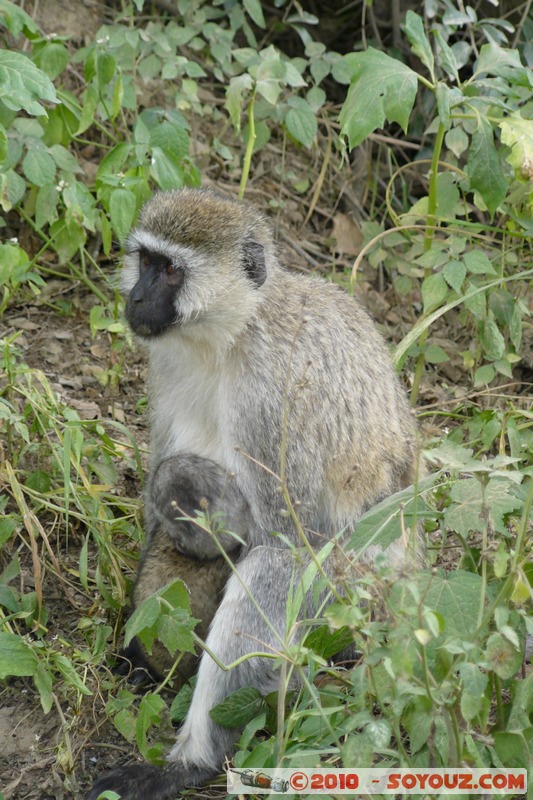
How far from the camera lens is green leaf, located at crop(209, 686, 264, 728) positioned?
3.75 metres

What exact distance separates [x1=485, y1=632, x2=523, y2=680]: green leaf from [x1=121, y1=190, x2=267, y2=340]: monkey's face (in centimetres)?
184

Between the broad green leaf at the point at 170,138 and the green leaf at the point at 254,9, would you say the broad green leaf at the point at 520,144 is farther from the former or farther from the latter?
the green leaf at the point at 254,9

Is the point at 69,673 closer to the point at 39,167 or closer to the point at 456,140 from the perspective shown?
the point at 39,167

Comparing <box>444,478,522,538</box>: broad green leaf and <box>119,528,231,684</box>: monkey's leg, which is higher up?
<box>444,478,522,538</box>: broad green leaf

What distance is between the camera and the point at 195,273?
422cm

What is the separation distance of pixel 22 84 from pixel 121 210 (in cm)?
89

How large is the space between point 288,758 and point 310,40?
489 cm

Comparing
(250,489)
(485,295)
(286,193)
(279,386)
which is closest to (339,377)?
(279,386)

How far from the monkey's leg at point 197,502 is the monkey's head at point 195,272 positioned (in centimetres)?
54

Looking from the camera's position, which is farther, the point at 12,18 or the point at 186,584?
the point at 12,18

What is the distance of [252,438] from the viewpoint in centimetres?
414

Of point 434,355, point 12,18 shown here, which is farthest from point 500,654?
point 12,18

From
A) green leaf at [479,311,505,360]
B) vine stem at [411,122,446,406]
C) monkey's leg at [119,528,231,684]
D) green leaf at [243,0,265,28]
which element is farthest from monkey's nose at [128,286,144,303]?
green leaf at [243,0,265,28]

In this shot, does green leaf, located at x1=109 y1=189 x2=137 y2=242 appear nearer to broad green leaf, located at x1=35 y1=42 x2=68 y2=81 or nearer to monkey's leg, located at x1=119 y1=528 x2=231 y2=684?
broad green leaf, located at x1=35 y1=42 x2=68 y2=81
